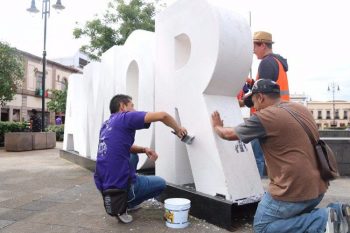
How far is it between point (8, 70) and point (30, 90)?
→ 2788 cm

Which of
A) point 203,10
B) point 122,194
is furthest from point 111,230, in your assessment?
point 203,10

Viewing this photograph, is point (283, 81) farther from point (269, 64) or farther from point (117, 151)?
point (117, 151)

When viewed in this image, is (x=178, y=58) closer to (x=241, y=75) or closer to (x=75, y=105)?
(x=241, y=75)

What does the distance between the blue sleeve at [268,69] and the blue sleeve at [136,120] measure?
1.80m

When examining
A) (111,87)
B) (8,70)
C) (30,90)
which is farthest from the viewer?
(30,90)

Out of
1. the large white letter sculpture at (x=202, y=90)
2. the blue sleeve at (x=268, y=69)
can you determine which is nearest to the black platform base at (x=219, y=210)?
the large white letter sculpture at (x=202, y=90)

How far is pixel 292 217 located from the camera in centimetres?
350

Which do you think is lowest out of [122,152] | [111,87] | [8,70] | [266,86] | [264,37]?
[122,152]

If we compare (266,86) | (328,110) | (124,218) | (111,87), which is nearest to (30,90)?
(111,87)

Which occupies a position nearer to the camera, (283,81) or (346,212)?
(346,212)

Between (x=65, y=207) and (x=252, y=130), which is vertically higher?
(x=252, y=130)

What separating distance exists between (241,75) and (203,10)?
1.07 meters

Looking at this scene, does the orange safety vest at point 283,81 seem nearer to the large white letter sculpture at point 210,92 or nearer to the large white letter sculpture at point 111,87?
the large white letter sculpture at point 210,92

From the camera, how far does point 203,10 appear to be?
5211 mm
